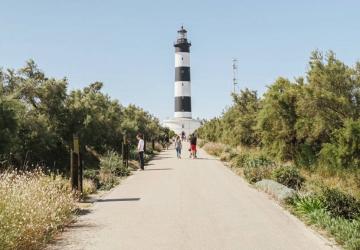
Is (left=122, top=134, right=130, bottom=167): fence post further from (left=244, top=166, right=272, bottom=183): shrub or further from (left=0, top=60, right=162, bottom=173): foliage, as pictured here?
(left=244, top=166, right=272, bottom=183): shrub

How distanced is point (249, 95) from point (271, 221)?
105 ft

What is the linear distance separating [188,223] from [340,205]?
365cm

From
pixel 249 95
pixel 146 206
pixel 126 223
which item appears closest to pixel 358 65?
pixel 146 206

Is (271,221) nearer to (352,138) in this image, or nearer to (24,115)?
(352,138)

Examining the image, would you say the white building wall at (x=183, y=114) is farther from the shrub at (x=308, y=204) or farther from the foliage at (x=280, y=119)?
the shrub at (x=308, y=204)

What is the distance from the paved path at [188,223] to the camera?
8.52 m

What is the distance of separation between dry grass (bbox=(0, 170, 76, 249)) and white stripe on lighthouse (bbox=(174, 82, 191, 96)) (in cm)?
8101

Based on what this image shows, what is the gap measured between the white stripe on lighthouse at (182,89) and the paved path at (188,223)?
74800mm

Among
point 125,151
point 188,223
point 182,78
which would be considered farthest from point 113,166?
point 182,78

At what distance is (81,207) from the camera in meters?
12.6

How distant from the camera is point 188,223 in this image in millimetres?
10344

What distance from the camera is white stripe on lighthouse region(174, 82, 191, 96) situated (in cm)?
9094

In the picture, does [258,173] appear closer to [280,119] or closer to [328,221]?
[280,119]

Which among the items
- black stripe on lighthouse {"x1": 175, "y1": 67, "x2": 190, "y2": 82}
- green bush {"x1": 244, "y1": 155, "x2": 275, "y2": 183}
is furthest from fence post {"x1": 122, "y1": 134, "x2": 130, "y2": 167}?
black stripe on lighthouse {"x1": 175, "y1": 67, "x2": 190, "y2": 82}
